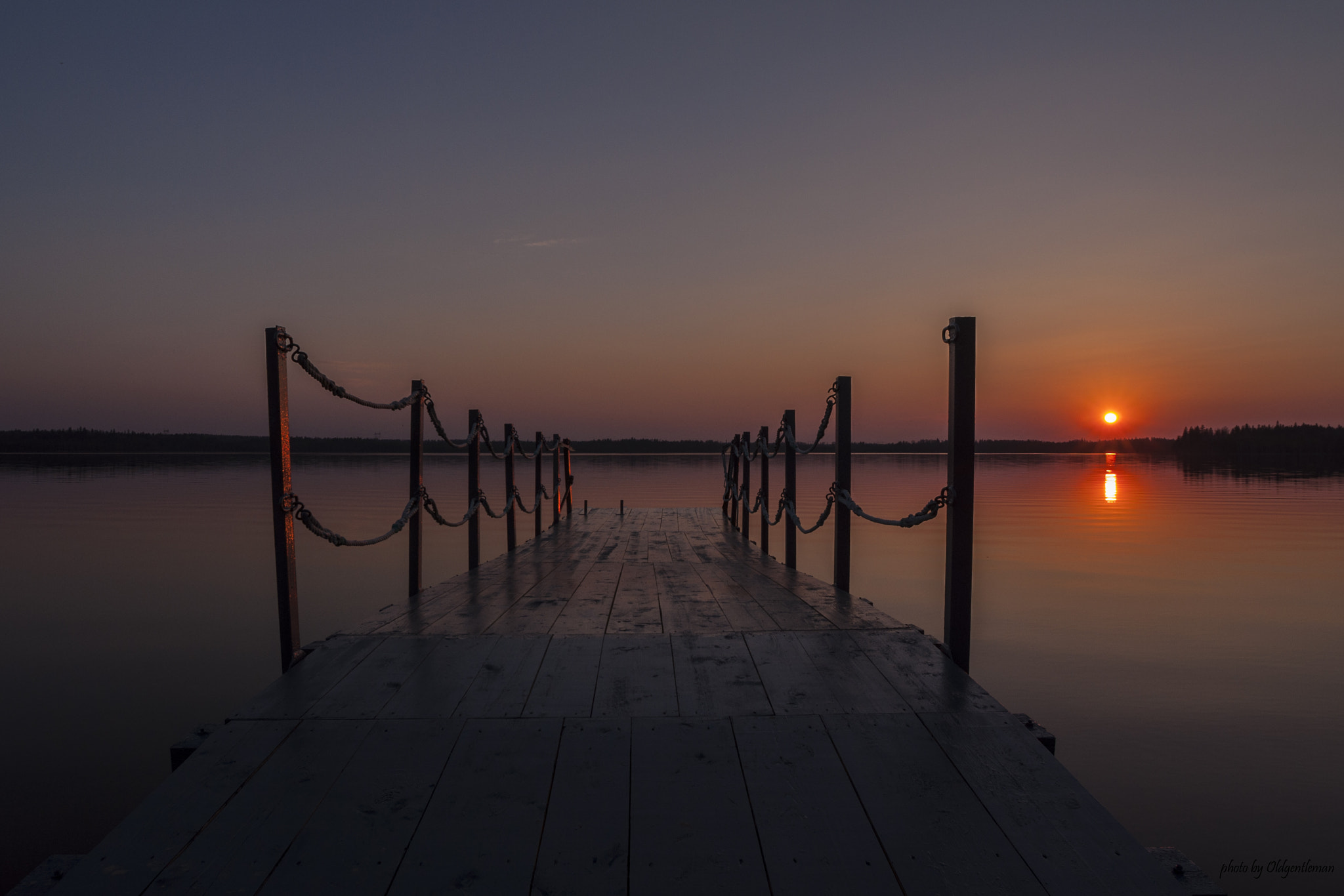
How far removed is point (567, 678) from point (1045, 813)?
212 centimetres

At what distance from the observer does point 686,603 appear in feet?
17.5

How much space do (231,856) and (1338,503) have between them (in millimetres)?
30515

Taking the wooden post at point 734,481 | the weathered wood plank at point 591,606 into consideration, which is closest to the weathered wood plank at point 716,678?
the weathered wood plank at point 591,606

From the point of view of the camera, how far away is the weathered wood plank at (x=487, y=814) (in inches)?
79.3

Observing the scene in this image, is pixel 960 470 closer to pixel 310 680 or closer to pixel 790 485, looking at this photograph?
pixel 790 485

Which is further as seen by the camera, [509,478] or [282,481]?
[509,478]

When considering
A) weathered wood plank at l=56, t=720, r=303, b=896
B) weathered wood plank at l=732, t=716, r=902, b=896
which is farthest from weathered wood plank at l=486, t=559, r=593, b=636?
weathered wood plank at l=732, t=716, r=902, b=896

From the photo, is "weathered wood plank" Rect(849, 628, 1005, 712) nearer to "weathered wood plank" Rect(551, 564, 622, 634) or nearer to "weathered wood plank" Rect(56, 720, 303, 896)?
"weathered wood plank" Rect(551, 564, 622, 634)

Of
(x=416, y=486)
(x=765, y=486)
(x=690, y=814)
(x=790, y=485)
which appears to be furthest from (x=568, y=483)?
(x=690, y=814)

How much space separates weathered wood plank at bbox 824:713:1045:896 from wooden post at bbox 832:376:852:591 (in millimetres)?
2745

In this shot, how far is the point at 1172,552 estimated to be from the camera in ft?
47.2

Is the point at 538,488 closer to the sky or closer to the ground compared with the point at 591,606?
closer to the sky

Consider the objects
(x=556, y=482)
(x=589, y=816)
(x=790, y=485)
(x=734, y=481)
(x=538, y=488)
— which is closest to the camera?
(x=589, y=816)

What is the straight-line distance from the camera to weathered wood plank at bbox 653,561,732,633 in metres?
4.55
